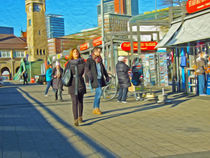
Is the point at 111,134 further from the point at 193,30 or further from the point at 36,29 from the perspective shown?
the point at 36,29

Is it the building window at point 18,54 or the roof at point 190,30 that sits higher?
the building window at point 18,54

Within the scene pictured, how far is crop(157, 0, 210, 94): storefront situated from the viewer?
35.3 feet

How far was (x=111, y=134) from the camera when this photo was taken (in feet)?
18.8

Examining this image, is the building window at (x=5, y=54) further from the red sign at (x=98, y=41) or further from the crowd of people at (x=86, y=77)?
the crowd of people at (x=86, y=77)

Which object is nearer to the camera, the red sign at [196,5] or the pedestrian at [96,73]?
the pedestrian at [96,73]

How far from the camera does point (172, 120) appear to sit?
7039 millimetres

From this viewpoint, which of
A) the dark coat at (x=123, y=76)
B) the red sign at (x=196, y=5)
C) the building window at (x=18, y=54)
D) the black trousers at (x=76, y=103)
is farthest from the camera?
the building window at (x=18, y=54)

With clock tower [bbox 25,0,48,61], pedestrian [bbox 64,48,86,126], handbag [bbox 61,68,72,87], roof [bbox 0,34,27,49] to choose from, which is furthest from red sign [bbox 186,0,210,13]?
roof [bbox 0,34,27,49]

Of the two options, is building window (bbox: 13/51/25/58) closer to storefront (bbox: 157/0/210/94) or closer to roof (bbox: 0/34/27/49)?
roof (bbox: 0/34/27/49)

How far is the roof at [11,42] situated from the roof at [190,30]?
8078 centimetres

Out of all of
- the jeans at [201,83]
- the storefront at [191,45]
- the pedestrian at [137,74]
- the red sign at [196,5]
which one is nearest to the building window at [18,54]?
the storefront at [191,45]

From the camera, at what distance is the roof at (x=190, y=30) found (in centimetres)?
1048

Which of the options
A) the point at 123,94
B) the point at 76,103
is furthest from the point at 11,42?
the point at 76,103

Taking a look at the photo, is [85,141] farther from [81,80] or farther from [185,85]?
[185,85]
